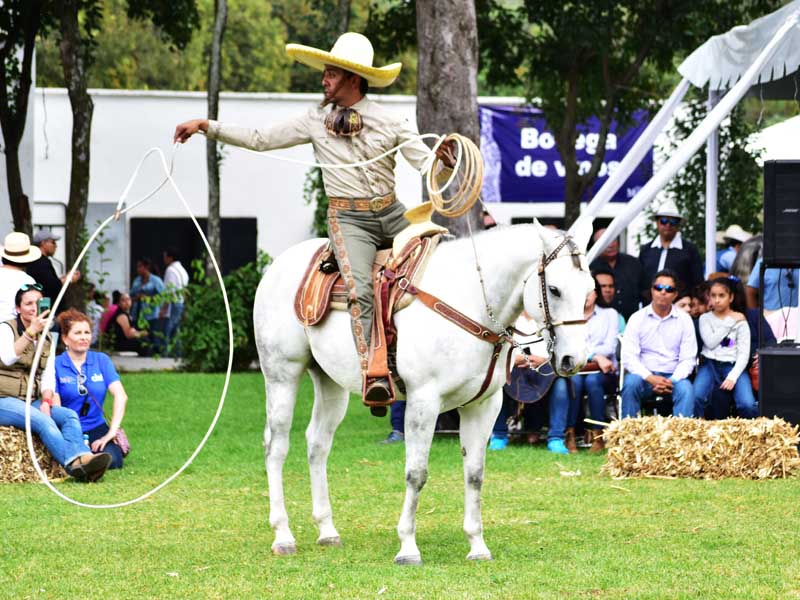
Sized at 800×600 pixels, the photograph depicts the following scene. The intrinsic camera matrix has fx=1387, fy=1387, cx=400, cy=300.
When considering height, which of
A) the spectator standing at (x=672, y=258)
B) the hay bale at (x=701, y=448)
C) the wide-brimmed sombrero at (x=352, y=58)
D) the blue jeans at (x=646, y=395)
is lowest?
the hay bale at (x=701, y=448)

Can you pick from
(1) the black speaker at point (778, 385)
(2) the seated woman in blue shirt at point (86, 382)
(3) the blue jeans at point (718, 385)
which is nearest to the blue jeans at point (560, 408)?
(3) the blue jeans at point (718, 385)

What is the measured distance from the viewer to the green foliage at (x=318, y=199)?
2480 cm

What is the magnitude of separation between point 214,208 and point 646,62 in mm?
7458

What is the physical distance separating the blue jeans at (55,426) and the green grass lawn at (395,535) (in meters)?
0.31

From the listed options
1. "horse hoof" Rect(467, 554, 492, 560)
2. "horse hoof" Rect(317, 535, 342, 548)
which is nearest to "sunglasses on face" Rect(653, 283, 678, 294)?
"horse hoof" Rect(317, 535, 342, 548)

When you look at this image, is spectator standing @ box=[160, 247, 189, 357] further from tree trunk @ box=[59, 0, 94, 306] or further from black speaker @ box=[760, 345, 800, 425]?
black speaker @ box=[760, 345, 800, 425]

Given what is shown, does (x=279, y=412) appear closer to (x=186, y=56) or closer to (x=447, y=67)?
(x=447, y=67)

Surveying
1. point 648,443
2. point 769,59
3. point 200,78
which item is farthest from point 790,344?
point 200,78

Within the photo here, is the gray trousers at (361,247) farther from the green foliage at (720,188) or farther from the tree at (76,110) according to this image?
the green foliage at (720,188)

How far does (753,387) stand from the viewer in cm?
1215

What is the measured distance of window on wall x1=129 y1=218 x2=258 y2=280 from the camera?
2742cm

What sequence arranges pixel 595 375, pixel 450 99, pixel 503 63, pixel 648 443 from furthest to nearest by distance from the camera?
1. pixel 503 63
2. pixel 450 99
3. pixel 595 375
4. pixel 648 443

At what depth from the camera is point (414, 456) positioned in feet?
24.6

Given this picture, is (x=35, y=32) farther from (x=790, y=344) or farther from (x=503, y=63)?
(x=790, y=344)
